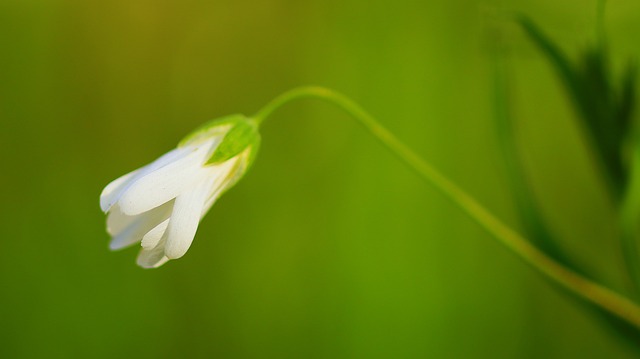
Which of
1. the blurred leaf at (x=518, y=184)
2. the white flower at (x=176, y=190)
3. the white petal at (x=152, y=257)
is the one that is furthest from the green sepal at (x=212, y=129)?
the blurred leaf at (x=518, y=184)

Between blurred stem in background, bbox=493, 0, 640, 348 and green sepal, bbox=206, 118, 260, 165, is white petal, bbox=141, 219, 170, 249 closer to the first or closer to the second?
green sepal, bbox=206, 118, 260, 165

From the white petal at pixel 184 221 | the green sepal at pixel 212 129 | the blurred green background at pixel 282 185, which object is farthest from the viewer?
Result: the blurred green background at pixel 282 185

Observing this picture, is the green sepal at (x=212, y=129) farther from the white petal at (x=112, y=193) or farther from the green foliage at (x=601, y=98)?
the green foliage at (x=601, y=98)

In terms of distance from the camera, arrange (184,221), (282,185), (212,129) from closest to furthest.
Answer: (184,221), (212,129), (282,185)

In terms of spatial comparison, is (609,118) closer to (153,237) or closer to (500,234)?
(500,234)

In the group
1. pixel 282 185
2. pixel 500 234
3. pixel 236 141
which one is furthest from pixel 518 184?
pixel 282 185

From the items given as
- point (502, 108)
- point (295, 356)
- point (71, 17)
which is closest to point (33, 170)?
point (71, 17)

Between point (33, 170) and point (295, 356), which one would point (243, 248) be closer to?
point (295, 356)

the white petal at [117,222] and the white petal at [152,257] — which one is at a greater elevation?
the white petal at [117,222]
